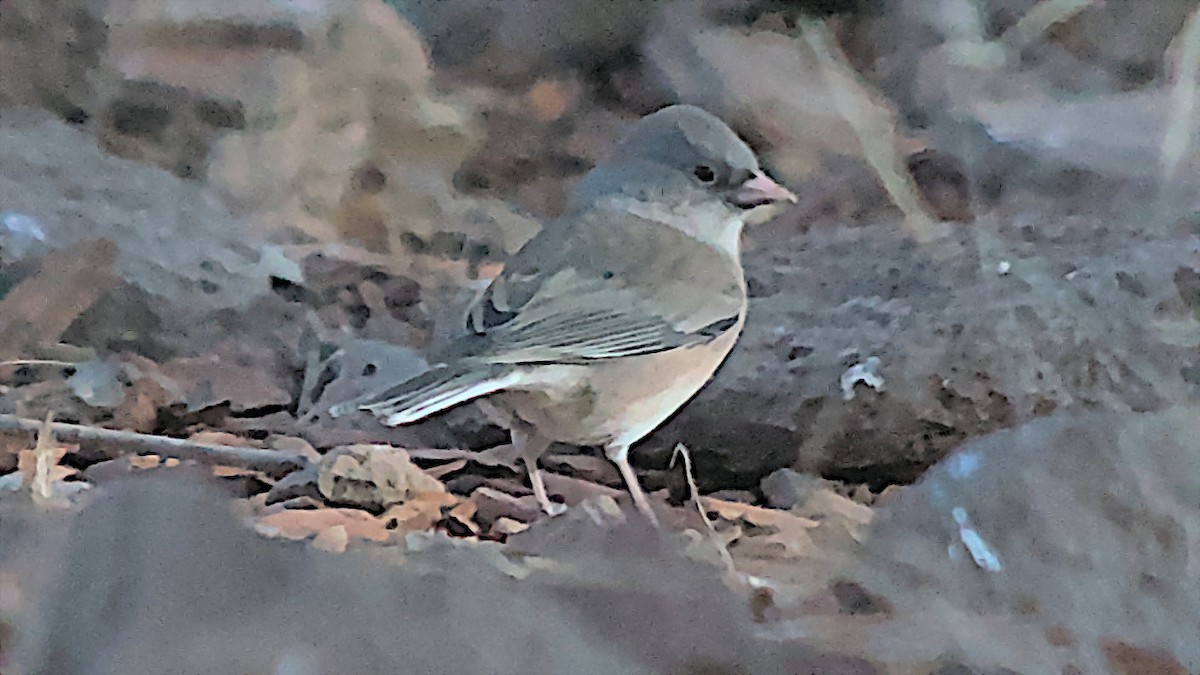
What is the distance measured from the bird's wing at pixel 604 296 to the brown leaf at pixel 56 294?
0.39 meters

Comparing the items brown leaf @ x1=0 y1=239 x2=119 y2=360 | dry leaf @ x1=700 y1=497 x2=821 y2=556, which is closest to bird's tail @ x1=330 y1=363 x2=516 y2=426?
dry leaf @ x1=700 y1=497 x2=821 y2=556

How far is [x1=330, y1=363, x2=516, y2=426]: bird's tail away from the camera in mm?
855

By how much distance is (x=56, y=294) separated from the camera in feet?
3.38

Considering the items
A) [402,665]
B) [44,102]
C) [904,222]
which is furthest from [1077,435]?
[44,102]

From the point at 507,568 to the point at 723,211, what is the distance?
0.55m

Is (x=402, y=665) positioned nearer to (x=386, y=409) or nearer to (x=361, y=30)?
(x=386, y=409)

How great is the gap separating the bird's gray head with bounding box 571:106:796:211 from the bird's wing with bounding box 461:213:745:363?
4 cm

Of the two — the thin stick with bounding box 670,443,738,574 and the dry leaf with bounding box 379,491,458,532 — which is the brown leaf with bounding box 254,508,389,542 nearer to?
the dry leaf with bounding box 379,491,458,532

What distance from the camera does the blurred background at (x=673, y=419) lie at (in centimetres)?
70

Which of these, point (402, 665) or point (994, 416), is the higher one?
point (402, 665)

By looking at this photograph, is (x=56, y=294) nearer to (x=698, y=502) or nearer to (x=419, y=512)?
(x=419, y=512)

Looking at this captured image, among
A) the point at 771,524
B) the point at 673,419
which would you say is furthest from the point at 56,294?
the point at 771,524

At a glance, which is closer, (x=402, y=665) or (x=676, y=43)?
(x=402, y=665)

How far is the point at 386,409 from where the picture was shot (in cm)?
88
